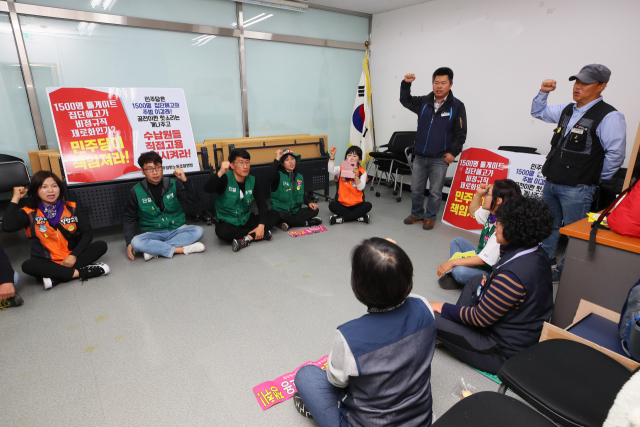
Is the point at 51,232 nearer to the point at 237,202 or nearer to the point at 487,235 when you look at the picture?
the point at 237,202

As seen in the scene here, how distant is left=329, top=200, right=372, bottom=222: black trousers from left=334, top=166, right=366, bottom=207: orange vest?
43 millimetres

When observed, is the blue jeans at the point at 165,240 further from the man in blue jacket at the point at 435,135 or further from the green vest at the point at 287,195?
the man in blue jacket at the point at 435,135

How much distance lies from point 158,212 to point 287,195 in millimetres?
1338

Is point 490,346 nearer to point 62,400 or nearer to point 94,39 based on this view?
point 62,400

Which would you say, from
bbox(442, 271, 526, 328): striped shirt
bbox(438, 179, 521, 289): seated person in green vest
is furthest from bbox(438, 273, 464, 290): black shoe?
bbox(442, 271, 526, 328): striped shirt

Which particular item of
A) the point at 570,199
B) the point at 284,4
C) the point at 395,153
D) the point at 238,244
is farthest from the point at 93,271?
the point at 395,153

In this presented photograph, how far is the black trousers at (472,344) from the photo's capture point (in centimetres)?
164

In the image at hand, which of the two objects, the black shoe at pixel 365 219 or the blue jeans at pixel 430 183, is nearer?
the blue jeans at pixel 430 183

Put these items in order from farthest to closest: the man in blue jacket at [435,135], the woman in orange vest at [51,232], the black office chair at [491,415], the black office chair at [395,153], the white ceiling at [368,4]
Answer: the black office chair at [395,153] → the white ceiling at [368,4] → the man in blue jacket at [435,135] → the woman in orange vest at [51,232] → the black office chair at [491,415]

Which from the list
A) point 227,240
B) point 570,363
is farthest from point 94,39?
point 570,363

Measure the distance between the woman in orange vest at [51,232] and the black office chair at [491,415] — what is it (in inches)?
107

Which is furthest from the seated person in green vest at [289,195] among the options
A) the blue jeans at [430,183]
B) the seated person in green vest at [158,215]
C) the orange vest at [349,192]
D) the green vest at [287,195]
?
the blue jeans at [430,183]

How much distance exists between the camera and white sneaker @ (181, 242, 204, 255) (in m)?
3.12

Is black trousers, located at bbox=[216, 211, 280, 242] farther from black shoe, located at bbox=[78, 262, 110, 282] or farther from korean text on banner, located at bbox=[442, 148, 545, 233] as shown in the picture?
korean text on banner, located at bbox=[442, 148, 545, 233]
